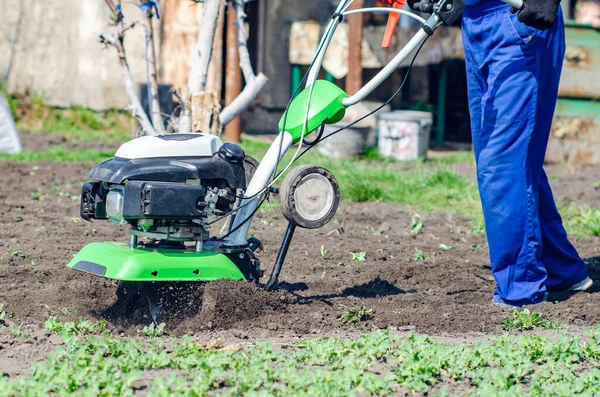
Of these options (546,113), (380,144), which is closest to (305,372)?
(546,113)

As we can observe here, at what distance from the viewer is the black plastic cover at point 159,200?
11.2ft

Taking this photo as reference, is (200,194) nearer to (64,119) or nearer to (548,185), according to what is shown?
(548,185)

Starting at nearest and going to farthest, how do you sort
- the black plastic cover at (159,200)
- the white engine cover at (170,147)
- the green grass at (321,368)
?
the green grass at (321,368) < the black plastic cover at (159,200) < the white engine cover at (170,147)

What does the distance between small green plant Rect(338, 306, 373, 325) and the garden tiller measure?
0.34 m

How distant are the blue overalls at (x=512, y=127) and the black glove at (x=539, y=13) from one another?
156mm

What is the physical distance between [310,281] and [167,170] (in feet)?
4.20

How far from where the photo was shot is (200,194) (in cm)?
353

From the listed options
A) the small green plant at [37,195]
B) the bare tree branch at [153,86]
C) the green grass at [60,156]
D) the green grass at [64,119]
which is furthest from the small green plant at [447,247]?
the green grass at [64,119]

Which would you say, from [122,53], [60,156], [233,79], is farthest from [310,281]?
[233,79]

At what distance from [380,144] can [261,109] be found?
2056 mm

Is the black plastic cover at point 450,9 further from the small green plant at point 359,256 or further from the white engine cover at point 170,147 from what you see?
the small green plant at point 359,256

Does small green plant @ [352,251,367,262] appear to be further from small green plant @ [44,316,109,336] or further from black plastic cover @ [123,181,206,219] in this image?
→ small green plant @ [44,316,109,336]

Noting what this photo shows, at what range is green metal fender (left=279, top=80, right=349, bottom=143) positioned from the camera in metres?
3.80

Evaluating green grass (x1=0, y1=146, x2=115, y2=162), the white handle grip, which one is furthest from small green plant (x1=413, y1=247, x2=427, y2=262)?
green grass (x1=0, y1=146, x2=115, y2=162)
